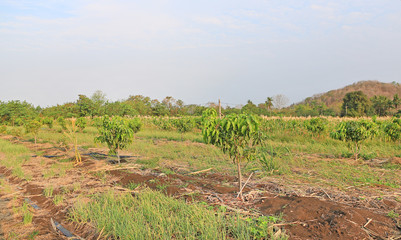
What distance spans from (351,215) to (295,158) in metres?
6.63

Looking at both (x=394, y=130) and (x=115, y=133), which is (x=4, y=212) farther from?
(x=394, y=130)

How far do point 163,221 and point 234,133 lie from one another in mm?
2101

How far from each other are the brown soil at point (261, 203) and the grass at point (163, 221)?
0.28 m

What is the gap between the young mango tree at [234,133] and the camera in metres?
4.79

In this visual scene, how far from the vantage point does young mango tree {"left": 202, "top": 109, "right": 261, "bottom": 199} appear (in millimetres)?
4793

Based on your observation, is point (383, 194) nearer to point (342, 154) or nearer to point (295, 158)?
point (295, 158)

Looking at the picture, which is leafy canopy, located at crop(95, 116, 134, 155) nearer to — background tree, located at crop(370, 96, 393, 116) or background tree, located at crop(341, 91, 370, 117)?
background tree, located at crop(341, 91, 370, 117)

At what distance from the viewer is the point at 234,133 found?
4.97 meters

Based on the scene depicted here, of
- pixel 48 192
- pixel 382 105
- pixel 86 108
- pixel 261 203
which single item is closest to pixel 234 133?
pixel 261 203

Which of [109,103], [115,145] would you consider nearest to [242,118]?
[115,145]

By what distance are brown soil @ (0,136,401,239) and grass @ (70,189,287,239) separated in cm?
28

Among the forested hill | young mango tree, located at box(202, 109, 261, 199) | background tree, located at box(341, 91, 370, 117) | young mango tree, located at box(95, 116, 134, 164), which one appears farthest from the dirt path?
the forested hill

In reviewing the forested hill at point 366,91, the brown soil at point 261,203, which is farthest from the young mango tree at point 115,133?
the forested hill at point 366,91

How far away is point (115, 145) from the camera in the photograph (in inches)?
344
